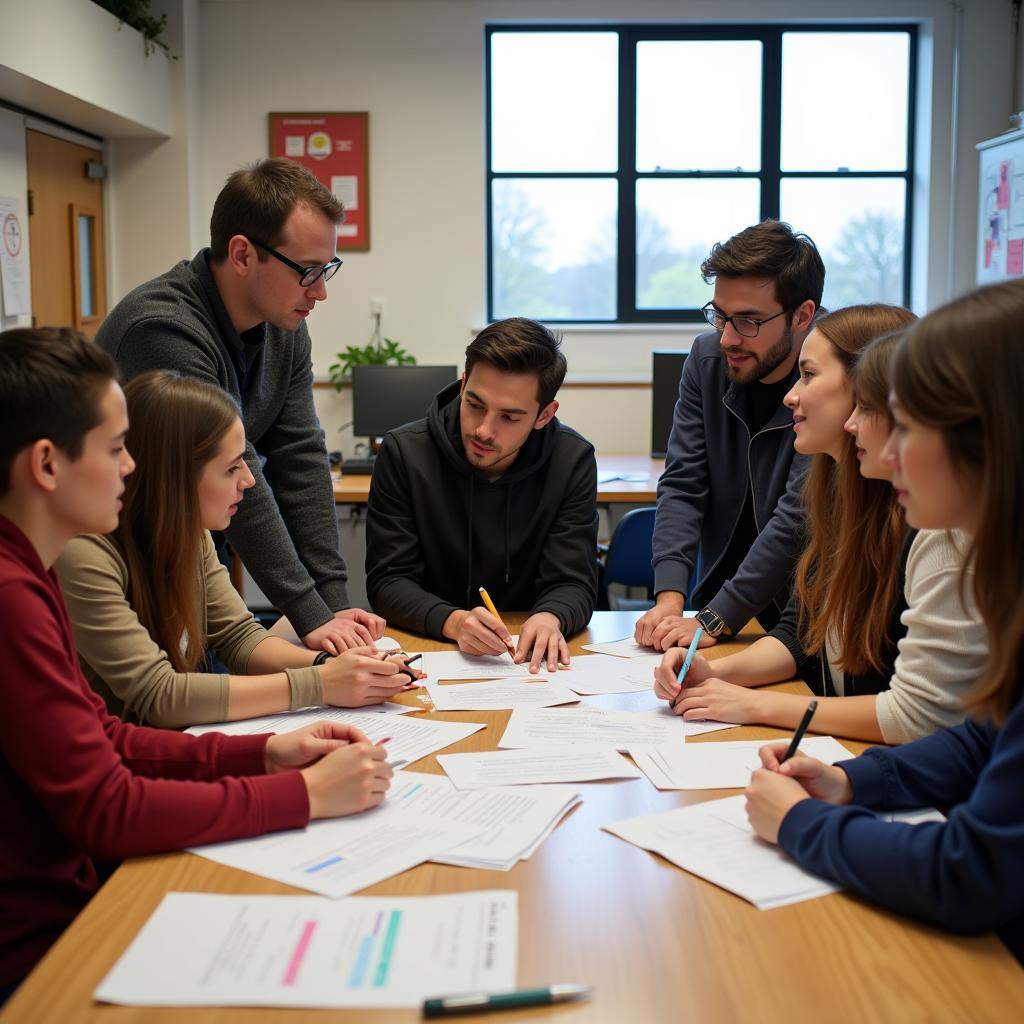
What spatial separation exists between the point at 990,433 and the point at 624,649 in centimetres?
109

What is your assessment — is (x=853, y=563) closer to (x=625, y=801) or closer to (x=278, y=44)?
(x=625, y=801)

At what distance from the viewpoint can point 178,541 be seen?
160 centimetres

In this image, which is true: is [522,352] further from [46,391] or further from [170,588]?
[46,391]

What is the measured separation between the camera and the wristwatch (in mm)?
2061

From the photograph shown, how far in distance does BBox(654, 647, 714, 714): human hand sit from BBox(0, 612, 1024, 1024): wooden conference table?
460 millimetres

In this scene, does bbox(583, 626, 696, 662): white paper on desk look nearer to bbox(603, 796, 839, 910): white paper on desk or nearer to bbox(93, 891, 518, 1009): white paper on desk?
bbox(603, 796, 839, 910): white paper on desk

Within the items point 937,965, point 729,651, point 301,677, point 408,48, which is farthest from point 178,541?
point 408,48

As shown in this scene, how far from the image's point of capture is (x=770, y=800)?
1195mm

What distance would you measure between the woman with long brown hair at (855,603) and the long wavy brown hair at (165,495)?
2.37ft

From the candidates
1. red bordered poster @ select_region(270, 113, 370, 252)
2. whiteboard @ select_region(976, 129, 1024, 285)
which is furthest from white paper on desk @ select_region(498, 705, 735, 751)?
red bordered poster @ select_region(270, 113, 370, 252)

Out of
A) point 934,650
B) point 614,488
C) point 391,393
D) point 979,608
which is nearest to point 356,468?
point 391,393

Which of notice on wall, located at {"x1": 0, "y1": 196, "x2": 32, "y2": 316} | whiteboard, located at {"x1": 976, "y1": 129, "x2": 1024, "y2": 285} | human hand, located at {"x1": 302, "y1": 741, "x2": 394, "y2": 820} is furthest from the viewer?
whiteboard, located at {"x1": 976, "y1": 129, "x2": 1024, "y2": 285}

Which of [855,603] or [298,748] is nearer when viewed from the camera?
[298,748]

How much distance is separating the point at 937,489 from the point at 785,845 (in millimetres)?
393
